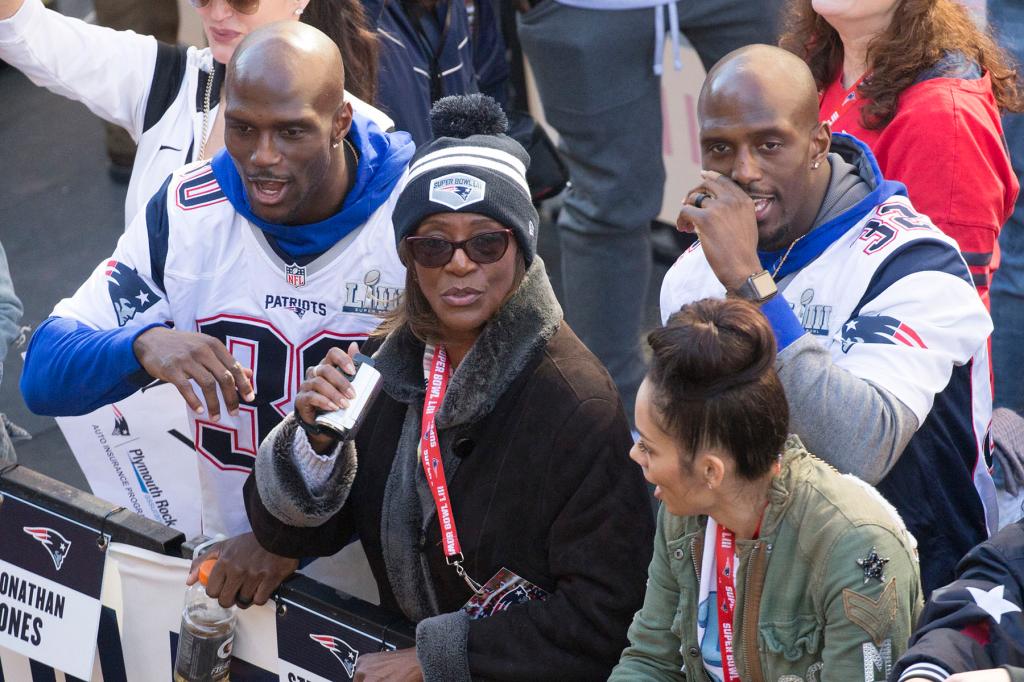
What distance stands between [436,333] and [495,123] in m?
0.50

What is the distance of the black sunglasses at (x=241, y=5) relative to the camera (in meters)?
3.84

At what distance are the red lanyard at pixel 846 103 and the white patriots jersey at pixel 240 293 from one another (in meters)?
1.20

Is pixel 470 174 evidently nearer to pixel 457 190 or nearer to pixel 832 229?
pixel 457 190

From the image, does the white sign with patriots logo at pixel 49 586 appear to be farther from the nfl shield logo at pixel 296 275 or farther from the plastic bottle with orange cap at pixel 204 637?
the nfl shield logo at pixel 296 275

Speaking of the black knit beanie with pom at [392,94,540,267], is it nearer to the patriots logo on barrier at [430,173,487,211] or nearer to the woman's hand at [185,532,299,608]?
the patriots logo on barrier at [430,173,487,211]

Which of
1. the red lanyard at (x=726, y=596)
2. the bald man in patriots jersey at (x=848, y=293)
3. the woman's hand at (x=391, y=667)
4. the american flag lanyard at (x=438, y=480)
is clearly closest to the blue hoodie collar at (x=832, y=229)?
the bald man in patriots jersey at (x=848, y=293)

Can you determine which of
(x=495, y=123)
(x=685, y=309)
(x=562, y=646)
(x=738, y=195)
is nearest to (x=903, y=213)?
(x=738, y=195)

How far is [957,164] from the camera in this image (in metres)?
3.40

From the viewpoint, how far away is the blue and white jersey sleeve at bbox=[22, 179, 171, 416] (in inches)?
133

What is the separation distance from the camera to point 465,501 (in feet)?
9.67

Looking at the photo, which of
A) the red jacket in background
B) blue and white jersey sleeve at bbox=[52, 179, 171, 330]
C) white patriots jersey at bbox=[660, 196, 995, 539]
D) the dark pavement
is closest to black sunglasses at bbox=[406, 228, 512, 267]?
white patriots jersey at bbox=[660, 196, 995, 539]

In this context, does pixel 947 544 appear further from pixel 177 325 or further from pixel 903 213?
pixel 177 325

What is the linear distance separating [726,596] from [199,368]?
1.30m

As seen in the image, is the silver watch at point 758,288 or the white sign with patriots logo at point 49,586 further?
the white sign with patriots logo at point 49,586
